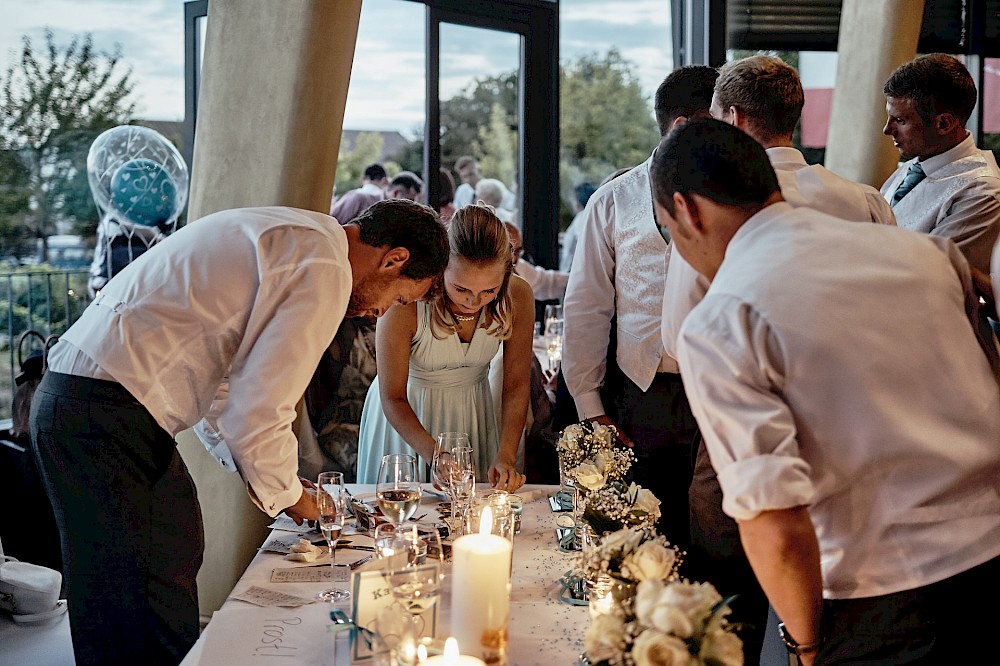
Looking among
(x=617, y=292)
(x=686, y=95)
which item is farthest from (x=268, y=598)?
(x=686, y=95)

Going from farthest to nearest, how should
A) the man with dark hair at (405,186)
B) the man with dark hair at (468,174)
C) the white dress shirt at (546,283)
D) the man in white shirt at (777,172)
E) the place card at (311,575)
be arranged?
the man with dark hair at (468,174) < the man with dark hair at (405,186) < the white dress shirt at (546,283) < the man in white shirt at (777,172) < the place card at (311,575)

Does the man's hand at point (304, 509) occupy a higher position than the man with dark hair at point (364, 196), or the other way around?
the man with dark hair at point (364, 196)

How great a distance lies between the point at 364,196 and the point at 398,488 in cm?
423

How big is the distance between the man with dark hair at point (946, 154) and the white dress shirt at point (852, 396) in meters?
1.80

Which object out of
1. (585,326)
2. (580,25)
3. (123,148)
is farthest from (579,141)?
(585,326)

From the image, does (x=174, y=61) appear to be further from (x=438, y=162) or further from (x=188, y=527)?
(x=188, y=527)

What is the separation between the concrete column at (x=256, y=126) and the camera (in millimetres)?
3240

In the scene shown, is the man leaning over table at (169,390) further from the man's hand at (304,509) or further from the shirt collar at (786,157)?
the shirt collar at (786,157)

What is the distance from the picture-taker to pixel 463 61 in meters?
6.12

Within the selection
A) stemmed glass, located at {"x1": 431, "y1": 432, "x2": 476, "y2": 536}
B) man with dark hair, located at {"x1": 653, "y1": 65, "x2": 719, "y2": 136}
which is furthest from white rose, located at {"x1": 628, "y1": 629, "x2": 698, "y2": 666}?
man with dark hair, located at {"x1": 653, "y1": 65, "x2": 719, "y2": 136}

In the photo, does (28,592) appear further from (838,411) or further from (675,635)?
(838,411)

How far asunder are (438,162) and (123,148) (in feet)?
6.52

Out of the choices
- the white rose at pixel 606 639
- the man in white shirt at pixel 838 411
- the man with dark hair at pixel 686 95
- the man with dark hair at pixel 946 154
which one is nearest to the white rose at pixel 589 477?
the man in white shirt at pixel 838 411

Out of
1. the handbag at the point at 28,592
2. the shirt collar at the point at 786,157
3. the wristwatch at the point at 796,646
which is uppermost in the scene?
the shirt collar at the point at 786,157
